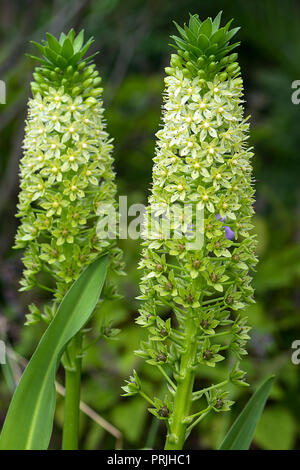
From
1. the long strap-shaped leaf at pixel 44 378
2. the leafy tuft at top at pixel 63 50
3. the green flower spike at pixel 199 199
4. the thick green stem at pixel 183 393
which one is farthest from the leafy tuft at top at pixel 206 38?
the thick green stem at pixel 183 393

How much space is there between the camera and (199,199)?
1970 millimetres

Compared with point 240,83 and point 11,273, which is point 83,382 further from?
point 240,83

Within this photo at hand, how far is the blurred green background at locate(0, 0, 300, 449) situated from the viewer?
14.1ft

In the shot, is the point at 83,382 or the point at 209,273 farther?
the point at 83,382

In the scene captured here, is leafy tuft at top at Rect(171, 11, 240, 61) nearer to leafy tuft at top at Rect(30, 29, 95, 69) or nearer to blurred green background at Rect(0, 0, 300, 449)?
leafy tuft at top at Rect(30, 29, 95, 69)

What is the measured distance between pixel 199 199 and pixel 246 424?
3.10 ft

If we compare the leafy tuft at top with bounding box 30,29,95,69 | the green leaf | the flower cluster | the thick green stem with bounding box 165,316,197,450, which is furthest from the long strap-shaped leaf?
the leafy tuft at top with bounding box 30,29,95,69

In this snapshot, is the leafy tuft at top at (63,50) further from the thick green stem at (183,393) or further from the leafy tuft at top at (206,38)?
the thick green stem at (183,393)

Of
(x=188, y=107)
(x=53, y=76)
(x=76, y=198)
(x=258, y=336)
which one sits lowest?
(x=258, y=336)

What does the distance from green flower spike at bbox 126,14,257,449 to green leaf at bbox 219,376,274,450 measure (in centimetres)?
15

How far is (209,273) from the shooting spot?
6.52 ft

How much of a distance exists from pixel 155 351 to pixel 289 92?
6045 millimetres

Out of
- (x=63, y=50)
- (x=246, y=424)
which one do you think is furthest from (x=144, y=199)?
(x=246, y=424)

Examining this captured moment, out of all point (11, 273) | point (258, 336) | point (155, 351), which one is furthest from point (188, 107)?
point (11, 273)
